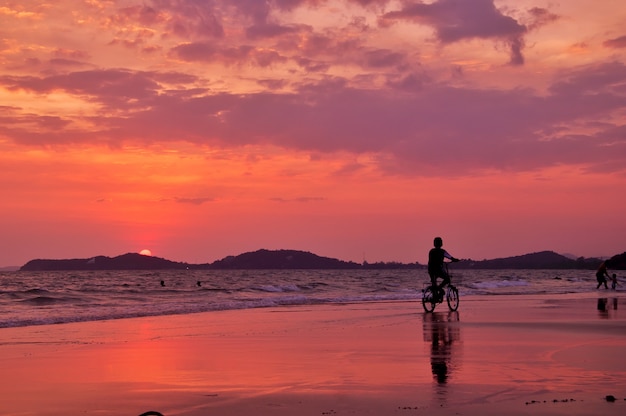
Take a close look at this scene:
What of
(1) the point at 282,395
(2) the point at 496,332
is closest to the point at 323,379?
(1) the point at 282,395

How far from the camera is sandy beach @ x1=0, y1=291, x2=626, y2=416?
348 inches

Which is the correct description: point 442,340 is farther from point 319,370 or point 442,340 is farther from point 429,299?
point 429,299

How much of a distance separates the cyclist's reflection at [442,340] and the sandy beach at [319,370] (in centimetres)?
4

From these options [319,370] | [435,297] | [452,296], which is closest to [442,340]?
[319,370]

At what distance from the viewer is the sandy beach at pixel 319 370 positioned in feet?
29.0

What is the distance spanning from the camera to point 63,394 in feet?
32.5

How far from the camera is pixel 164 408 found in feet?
28.8

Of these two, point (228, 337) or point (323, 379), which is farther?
point (228, 337)

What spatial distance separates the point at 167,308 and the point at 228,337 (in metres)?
14.8

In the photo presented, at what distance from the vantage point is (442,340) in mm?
16234

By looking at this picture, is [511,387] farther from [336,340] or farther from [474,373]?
[336,340]

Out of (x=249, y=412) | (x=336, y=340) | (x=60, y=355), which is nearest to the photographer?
(x=249, y=412)

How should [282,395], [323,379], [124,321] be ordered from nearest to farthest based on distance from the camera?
[282,395]
[323,379]
[124,321]

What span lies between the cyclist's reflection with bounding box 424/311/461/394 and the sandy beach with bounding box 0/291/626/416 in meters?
0.04
